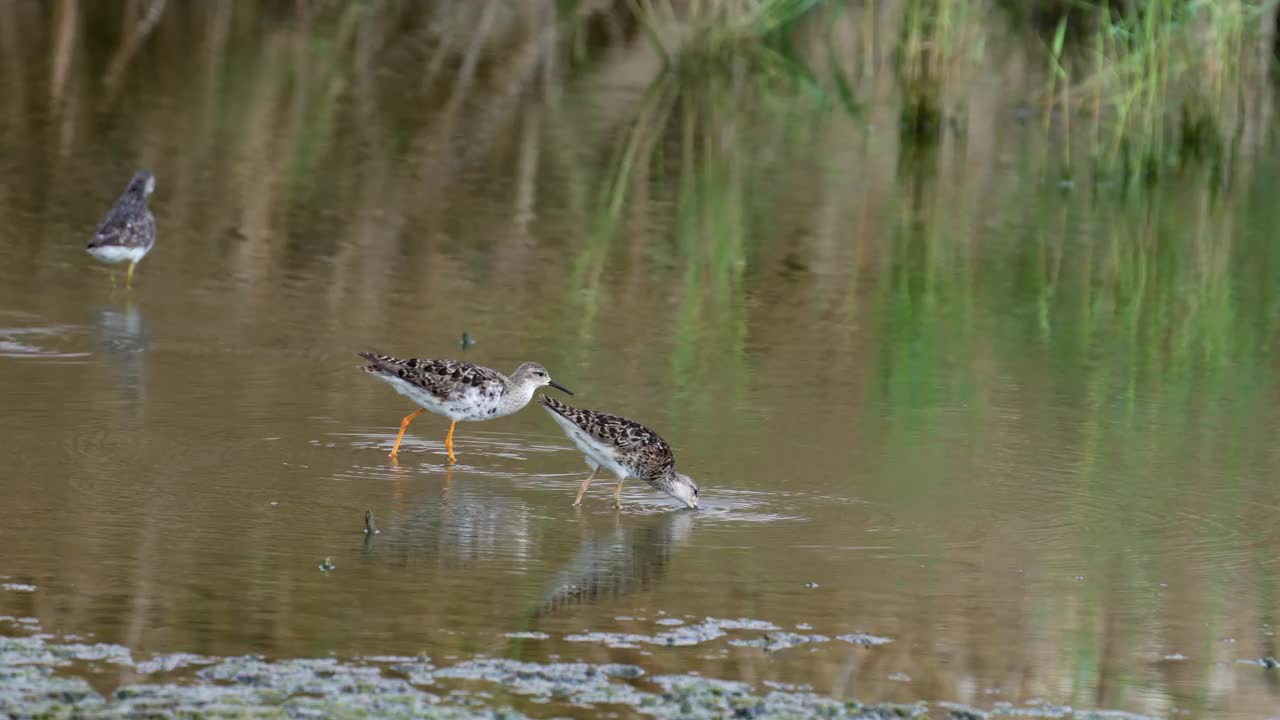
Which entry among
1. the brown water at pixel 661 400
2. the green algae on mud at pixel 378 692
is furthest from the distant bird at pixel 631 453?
the green algae on mud at pixel 378 692

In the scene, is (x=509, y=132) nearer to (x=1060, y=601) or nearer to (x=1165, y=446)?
(x=1165, y=446)

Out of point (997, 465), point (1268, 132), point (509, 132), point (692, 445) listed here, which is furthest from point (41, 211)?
point (1268, 132)

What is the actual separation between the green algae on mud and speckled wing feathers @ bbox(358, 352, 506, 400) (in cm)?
367

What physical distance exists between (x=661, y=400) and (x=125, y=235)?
4401 mm

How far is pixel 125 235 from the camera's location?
1511 cm

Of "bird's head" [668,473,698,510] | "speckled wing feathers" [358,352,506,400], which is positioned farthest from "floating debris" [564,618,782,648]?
"speckled wing feathers" [358,352,506,400]

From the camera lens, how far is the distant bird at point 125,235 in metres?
15.0

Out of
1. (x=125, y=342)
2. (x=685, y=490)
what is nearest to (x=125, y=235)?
(x=125, y=342)

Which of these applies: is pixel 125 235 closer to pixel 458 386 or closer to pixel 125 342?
pixel 125 342

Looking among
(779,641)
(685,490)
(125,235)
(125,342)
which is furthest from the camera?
(125,235)

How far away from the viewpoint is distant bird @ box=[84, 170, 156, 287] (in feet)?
49.4

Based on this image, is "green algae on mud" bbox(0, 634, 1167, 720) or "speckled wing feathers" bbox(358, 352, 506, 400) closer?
"green algae on mud" bbox(0, 634, 1167, 720)

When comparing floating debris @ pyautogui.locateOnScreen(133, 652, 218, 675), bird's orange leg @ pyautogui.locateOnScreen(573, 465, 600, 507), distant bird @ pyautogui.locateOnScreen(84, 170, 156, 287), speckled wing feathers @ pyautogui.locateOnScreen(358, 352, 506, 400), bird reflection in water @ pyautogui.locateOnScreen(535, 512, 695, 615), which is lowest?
floating debris @ pyautogui.locateOnScreen(133, 652, 218, 675)

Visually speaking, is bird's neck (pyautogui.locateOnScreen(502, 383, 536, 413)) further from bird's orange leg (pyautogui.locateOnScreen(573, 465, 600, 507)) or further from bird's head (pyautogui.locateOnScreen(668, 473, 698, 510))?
bird's head (pyautogui.locateOnScreen(668, 473, 698, 510))
